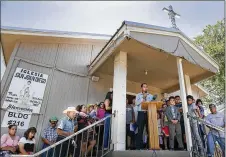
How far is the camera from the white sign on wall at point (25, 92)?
5824mm

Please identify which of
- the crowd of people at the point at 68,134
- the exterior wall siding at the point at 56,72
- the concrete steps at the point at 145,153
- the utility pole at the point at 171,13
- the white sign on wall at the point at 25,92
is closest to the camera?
the concrete steps at the point at 145,153

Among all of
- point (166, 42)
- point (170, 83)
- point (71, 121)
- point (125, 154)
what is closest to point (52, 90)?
point (71, 121)

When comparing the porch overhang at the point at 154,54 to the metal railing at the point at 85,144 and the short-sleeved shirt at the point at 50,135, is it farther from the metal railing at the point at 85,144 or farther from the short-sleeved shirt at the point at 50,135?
the short-sleeved shirt at the point at 50,135

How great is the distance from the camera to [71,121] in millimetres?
4801

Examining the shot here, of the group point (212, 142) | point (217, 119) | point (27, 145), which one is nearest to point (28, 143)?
point (27, 145)

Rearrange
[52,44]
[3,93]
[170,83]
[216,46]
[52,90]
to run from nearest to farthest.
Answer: [3,93] < [52,90] < [52,44] < [170,83] < [216,46]

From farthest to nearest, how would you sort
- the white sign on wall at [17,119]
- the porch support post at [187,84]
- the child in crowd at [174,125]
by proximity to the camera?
the porch support post at [187,84] < the white sign on wall at [17,119] < the child in crowd at [174,125]

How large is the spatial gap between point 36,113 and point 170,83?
4910 millimetres

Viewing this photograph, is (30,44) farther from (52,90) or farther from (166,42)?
(166,42)

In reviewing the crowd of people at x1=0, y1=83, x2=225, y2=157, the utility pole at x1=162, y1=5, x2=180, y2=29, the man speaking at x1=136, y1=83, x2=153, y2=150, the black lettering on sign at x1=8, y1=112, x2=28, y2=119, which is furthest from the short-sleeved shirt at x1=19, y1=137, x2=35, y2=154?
the utility pole at x1=162, y1=5, x2=180, y2=29

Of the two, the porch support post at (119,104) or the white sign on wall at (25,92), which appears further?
the white sign on wall at (25,92)

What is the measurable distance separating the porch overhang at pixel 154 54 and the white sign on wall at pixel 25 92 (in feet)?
5.81

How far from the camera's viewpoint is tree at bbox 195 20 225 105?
14.7 metres

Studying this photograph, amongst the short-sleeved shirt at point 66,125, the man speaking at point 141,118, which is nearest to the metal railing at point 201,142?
the man speaking at point 141,118
